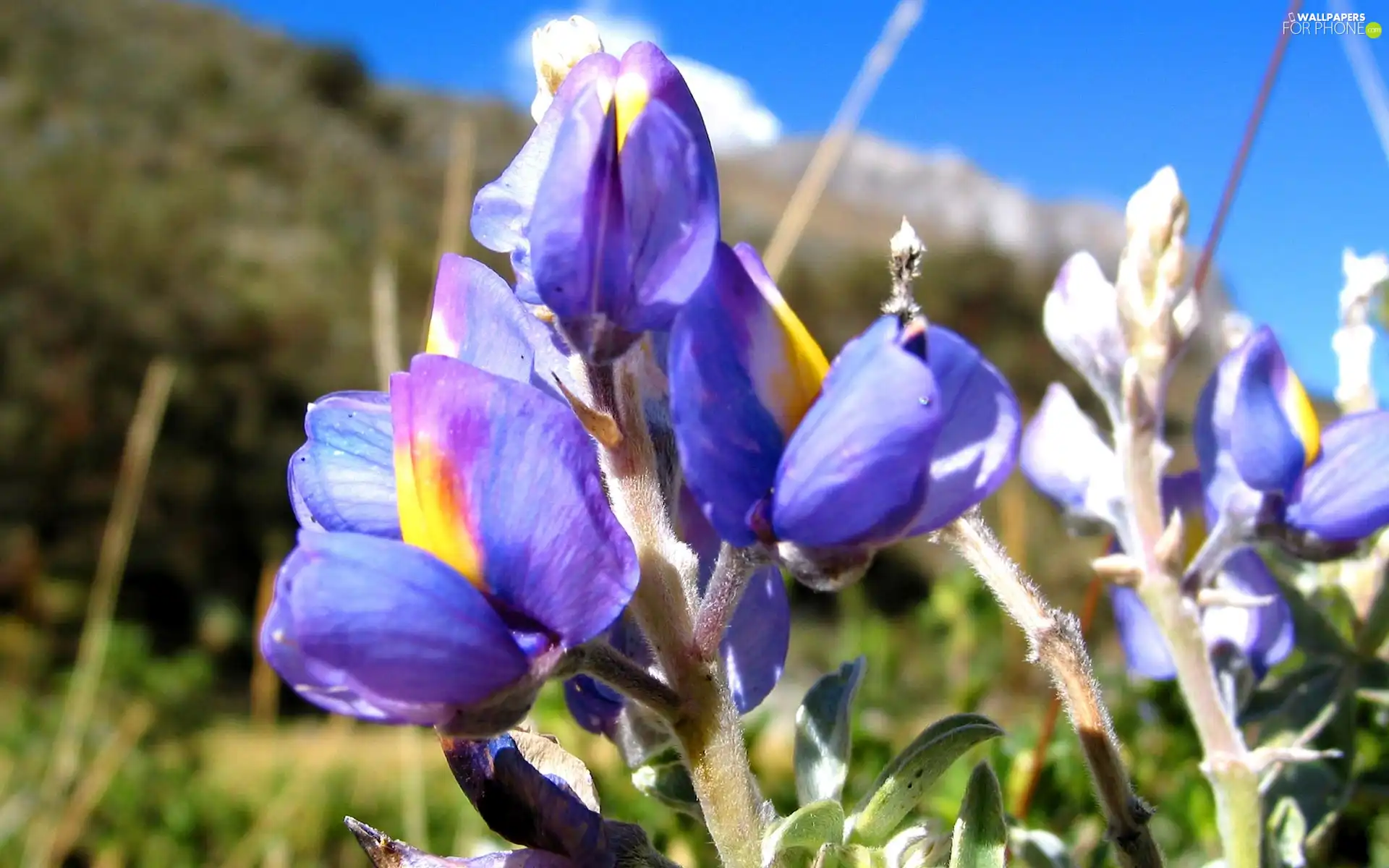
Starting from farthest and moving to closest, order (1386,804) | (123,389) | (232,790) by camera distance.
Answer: (123,389) < (232,790) < (1386,804)

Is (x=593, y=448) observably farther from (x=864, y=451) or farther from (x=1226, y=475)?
(x=1226, y=475)

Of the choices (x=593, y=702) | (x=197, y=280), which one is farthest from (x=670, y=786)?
(x=197, y=280)

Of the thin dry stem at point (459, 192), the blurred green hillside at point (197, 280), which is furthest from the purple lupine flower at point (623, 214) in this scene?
the blurred green hillside at point (197, 280)

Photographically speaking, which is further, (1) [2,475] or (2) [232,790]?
(1) [2,475]

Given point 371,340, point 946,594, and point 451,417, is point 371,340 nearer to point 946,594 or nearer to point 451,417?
point 946,594

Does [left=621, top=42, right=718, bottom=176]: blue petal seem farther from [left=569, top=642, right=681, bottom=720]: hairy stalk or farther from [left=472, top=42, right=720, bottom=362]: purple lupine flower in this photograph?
[left=569, top=642, right=681, bottom=720]: hairy stalk

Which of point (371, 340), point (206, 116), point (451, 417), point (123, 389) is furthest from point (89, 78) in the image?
point (451, 417)
